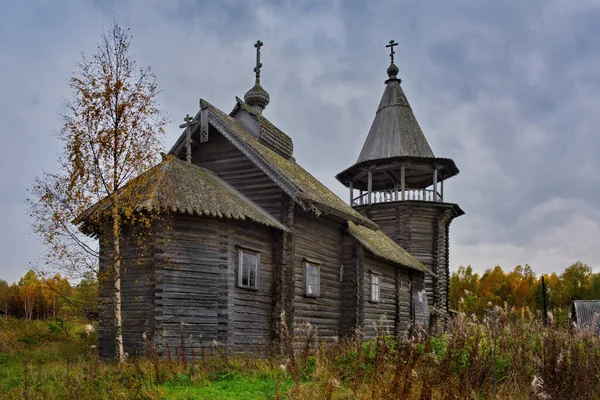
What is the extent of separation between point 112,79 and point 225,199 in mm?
4348

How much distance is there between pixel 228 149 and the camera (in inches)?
738

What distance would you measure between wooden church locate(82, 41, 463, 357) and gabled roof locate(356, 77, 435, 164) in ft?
24.6

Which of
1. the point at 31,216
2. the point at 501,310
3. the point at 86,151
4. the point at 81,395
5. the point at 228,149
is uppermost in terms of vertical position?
the point at 228,149

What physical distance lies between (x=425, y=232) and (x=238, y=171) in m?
15.2

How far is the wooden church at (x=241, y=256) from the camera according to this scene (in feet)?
47.0

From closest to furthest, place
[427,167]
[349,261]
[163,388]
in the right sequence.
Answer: [163,388]
[349,261]
[427,167]

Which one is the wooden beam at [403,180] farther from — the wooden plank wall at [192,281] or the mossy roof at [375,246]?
the wooden plank wall at [192,281]

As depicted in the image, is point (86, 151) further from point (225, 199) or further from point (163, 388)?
point (163, 388)

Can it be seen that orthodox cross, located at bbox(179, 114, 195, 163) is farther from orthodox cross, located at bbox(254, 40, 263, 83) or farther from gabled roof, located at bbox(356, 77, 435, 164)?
gabled roof, located at bbox(356, 77, 435, 164)

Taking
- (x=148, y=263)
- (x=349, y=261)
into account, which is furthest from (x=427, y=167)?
(x=148, y=263)

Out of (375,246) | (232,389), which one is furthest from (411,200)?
(232,389)

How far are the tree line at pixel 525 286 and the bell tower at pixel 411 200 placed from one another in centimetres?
3607

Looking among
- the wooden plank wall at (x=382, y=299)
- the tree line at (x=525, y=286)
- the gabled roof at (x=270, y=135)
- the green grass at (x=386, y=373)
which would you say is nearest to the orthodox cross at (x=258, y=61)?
the gabled roof at (x=270, y=135)

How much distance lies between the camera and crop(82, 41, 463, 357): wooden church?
1434 cm
